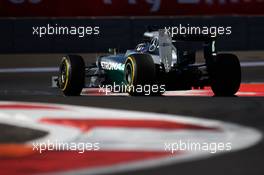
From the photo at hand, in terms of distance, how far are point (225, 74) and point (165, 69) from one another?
84 cm

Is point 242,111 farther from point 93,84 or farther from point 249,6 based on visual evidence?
point 249,6

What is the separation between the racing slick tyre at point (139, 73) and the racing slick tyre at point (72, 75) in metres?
0.82

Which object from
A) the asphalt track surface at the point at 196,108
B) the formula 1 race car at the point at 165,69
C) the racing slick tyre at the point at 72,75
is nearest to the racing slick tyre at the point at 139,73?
the formula 1 race car at the point at 165,69

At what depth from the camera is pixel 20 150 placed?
648 cm

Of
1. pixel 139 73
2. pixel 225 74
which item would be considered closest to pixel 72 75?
pixel 139 73

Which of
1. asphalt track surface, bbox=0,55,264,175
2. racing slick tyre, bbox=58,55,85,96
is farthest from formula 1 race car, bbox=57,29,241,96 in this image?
asphalt track surface, bbox=0,55,264,175

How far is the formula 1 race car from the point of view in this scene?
11070 millimetres

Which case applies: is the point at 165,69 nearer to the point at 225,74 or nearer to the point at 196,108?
the point at 225,74

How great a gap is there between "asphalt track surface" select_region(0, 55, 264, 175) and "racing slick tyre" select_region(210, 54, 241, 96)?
46cm

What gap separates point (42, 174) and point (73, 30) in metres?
16.2

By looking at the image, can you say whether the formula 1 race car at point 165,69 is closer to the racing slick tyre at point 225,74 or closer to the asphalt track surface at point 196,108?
the racing slick tyre at point 225,74

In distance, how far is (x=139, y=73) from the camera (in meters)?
10.9

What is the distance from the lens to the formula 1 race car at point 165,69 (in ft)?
36.3

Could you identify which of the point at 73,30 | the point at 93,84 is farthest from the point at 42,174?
the point at 73,30
